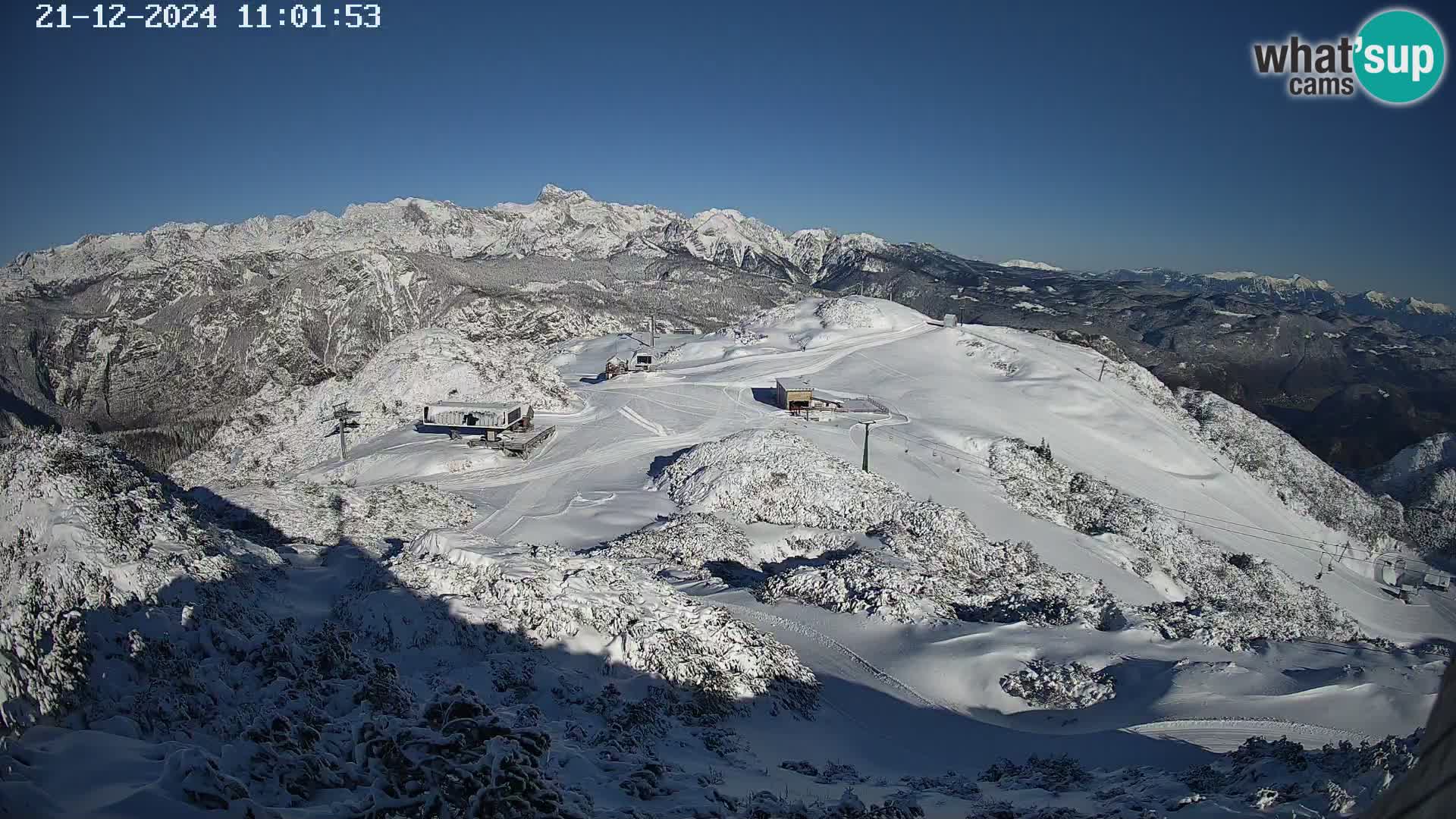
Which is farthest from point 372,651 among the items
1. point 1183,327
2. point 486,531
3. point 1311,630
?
point 1183,327

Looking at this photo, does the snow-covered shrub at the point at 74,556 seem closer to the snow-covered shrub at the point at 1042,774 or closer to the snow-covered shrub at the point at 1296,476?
the snow-covered shrub at the point at 1042,774

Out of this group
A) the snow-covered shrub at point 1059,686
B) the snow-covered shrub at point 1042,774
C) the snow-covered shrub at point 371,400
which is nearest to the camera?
the snow-covered shrub at point 1042,774

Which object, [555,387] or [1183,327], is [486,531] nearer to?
[555,387]

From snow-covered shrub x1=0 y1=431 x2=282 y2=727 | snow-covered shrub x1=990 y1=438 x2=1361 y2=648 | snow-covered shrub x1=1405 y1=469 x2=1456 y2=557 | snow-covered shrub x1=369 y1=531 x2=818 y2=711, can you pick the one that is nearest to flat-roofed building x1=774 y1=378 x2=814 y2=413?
snow-covered shrub x1=990 y1=438 x2=1361 y2=648

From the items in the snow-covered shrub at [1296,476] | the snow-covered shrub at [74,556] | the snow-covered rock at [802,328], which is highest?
the snow-covered rock at [802,328]

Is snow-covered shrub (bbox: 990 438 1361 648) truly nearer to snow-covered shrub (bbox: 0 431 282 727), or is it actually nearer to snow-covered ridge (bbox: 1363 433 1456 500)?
snow-covered shrub (bbox: 0 431 282 727)

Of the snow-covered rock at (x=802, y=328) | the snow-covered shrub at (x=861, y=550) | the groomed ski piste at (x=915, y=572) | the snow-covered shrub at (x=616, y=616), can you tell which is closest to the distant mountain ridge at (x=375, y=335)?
the snow-covered rock at (x=802, y=328)

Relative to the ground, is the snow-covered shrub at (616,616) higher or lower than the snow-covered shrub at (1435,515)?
higher
